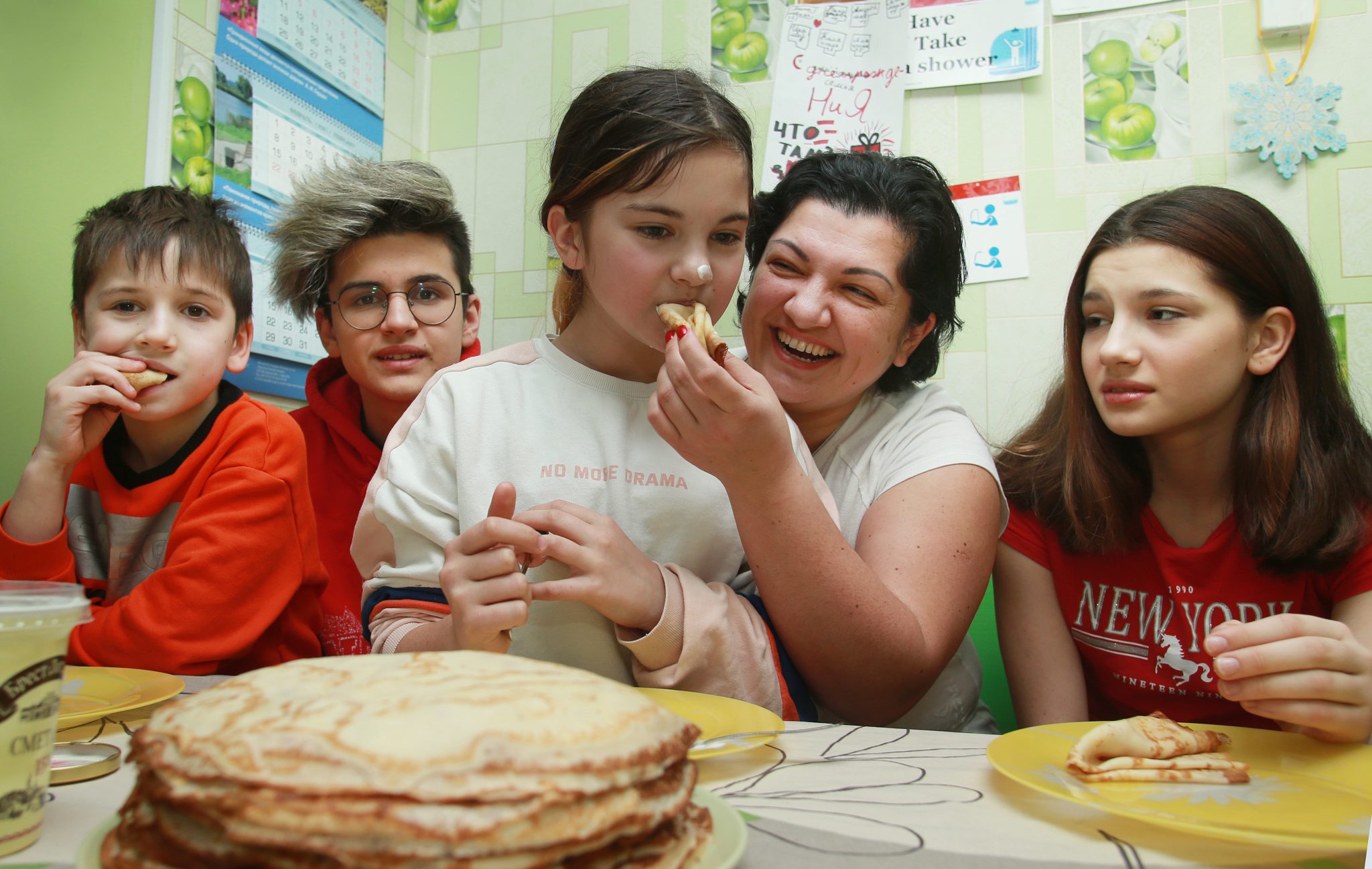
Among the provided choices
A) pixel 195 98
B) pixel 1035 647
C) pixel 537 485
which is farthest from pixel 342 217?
pixel 1035 647

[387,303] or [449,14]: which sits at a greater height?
[449,14]

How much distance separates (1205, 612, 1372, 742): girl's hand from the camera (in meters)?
0.75

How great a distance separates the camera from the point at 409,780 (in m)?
0.36

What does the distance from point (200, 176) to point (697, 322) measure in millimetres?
1538

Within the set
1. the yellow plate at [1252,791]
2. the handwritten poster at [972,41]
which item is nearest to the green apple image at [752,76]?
the handwritten poster at [972,41]

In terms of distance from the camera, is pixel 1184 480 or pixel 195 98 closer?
pixel 1184 480

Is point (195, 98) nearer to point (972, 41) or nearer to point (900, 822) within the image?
point (972, 41)

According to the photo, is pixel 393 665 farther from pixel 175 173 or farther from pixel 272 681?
pixel 175 173

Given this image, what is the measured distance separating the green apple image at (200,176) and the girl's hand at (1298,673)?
2106mm

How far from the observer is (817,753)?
2.35 feet

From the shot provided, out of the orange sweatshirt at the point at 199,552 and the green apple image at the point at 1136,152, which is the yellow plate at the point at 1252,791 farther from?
the green apple image at the point at 1136,152

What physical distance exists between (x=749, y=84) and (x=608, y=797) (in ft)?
8.33

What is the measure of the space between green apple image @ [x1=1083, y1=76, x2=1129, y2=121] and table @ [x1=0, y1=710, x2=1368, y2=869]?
7.12 feet

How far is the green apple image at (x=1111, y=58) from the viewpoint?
2320 mm
